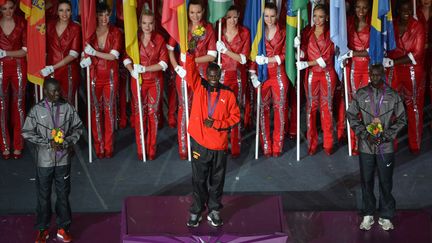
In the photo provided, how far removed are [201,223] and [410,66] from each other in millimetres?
3094

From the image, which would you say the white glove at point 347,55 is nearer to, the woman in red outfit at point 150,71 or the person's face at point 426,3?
the person's face at point 426,3

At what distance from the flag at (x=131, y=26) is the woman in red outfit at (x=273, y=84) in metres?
1.24

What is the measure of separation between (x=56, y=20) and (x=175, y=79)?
4.63 feet

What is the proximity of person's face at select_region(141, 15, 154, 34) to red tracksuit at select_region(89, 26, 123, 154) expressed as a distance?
29cm

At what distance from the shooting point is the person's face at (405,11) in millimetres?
9305

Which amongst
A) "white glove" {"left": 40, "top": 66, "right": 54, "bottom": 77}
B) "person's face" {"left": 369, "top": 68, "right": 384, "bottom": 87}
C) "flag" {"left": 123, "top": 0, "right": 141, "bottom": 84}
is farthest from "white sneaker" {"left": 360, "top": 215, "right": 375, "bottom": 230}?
"white glove" {"left": 40, "top": 66, "right": 54, "bottom": 77}

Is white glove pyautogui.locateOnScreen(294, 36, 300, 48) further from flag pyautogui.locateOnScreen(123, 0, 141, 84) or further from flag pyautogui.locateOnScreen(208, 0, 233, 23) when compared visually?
flag pyautogui.locateOnScreen(123, 0, 141, 84)

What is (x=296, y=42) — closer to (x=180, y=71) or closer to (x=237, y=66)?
(x=237, y=66)

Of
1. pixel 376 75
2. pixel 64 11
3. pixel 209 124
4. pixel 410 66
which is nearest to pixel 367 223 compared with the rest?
pixel 376 75

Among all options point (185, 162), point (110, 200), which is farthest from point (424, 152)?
point (110, 200)

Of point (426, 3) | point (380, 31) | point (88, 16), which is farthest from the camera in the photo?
point (426, 3)

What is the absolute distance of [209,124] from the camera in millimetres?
7453

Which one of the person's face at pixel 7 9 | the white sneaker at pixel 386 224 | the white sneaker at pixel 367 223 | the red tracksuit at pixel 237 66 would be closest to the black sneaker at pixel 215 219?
the white sneaker at pixel 367 223

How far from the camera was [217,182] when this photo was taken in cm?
771
